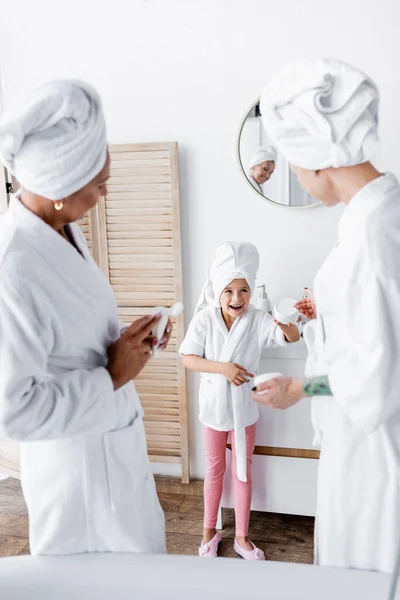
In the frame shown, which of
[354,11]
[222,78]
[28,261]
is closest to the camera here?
[28,261]

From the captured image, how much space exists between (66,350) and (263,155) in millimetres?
1453

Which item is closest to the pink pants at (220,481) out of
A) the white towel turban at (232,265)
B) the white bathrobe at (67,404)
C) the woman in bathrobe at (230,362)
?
the woman in bathrobe at (230,362)

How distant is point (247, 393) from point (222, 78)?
126 cm

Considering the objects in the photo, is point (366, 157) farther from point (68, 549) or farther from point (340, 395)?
point (68, 549)

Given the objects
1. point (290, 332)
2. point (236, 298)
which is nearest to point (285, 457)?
point (290, 332)

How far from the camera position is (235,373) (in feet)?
6.57

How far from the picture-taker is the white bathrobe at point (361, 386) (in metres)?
0.93

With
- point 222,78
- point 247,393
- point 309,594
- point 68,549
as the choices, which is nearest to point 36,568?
point 68,549

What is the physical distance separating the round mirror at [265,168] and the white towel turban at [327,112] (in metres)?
1.22

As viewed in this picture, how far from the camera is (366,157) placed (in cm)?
98

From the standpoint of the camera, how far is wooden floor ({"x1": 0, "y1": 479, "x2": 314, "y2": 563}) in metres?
2.13

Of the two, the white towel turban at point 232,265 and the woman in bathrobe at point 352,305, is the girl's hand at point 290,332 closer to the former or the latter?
the white towel turban at point 232,265

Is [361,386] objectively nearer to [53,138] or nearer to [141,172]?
[53,138]

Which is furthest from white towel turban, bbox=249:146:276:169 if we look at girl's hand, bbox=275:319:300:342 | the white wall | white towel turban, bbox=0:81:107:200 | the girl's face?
white towel turban, bbox=0:81:107:200
